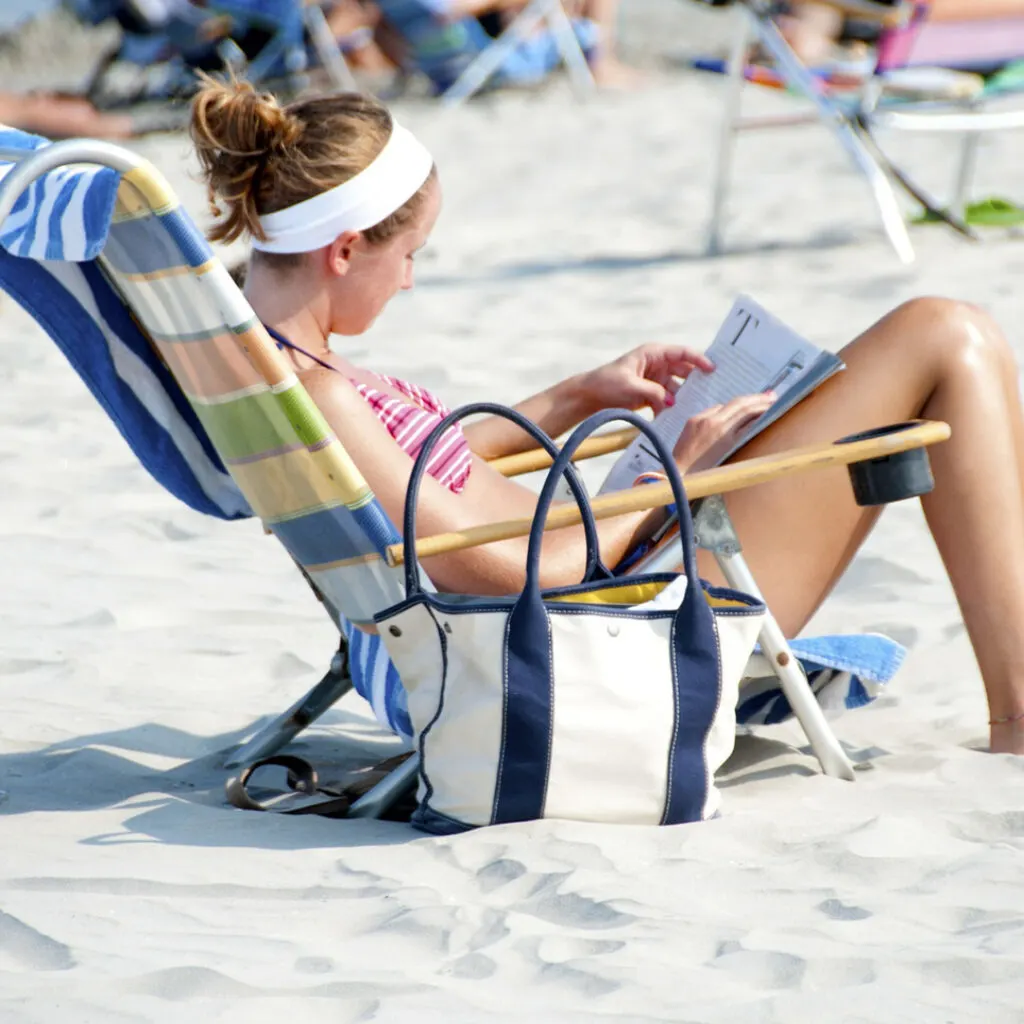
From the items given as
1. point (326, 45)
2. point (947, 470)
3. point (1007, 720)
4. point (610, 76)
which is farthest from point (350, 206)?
point (610, 76)

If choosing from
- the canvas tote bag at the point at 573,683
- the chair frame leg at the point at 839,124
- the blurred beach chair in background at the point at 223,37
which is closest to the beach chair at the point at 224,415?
the canvas tote bag at the point at 573,683

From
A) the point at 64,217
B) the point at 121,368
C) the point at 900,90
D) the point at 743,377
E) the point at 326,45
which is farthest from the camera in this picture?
the point at 326,45

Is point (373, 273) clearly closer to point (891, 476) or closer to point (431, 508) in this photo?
point (431, 508)

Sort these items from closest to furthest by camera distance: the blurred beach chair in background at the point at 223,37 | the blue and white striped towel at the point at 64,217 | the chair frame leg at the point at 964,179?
the blue and white striped towel at the point at 64,217 < the chair frame leg at the point at 964,179 < the blurred beach chair in background at the point at 223,37

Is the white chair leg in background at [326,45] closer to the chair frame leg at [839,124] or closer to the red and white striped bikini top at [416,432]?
the chair frame leg at [839,124]

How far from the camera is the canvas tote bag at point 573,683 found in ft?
7.36

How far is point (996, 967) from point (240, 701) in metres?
1.68

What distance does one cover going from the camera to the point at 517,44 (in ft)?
36.6

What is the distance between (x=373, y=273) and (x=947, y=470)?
3.09 feet

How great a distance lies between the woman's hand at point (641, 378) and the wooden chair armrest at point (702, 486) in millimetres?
571

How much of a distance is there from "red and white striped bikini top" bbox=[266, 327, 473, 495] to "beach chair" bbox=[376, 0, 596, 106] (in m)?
8.44

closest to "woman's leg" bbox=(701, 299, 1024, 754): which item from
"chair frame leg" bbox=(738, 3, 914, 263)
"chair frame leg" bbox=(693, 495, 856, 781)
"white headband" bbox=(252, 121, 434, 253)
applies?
"chair frame leg" bbox=(693, 495, 856, 781)

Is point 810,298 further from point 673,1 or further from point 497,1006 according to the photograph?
point 673,1

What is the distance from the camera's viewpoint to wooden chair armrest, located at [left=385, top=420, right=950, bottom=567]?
2301mm
